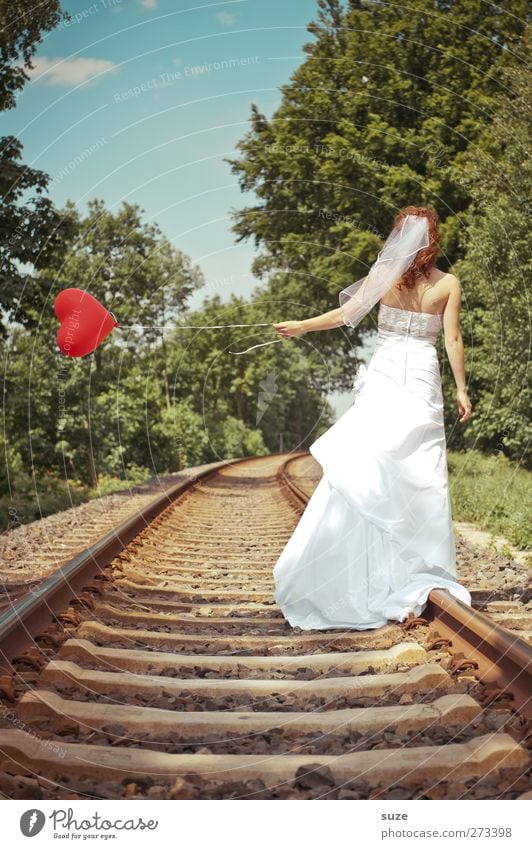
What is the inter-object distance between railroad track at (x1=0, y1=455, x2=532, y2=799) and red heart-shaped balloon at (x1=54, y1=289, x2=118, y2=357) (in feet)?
4.16

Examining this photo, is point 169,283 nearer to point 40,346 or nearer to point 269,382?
point 40,346

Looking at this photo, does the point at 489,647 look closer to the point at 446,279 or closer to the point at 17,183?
the point at 446,279

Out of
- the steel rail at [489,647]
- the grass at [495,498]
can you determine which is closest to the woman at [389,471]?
the steel rail at [489,647]

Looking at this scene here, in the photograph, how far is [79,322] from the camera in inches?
208

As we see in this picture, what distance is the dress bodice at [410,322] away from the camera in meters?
4.61

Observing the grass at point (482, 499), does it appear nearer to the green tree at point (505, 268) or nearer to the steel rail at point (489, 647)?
the green tree at point (505, 268)

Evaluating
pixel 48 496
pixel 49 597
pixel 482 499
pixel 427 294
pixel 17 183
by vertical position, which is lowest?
pixel 482 499

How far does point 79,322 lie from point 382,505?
207 centimetres

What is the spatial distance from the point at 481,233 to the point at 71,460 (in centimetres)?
1111

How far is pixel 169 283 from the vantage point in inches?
625

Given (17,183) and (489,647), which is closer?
(489,647)

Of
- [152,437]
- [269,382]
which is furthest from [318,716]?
[269,382]

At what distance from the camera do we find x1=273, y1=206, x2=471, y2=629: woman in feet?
14.7

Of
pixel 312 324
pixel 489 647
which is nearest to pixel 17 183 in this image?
pixel 312 324
